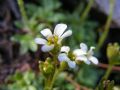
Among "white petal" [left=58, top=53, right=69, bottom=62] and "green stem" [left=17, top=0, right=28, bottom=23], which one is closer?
"white petal" [left=58, top=53, right=69, bottom=62]

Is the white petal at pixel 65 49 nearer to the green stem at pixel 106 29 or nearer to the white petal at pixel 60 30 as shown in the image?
the white petal at pixel 60 30

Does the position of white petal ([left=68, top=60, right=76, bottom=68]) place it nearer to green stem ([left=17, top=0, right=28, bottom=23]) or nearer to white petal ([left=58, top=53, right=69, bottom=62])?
white petal ([left=58, top=53, right=69, bottom=62])

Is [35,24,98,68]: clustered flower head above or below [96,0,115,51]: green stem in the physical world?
below

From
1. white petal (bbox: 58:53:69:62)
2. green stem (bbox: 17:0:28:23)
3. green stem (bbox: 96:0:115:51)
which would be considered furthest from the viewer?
green stem (bbox: 96:0:115:51)

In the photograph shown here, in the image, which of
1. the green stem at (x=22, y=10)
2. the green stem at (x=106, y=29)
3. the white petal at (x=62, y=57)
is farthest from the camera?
the green stem at (x=106, y=29)

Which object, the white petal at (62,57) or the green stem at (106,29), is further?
the green stem at (106,29)

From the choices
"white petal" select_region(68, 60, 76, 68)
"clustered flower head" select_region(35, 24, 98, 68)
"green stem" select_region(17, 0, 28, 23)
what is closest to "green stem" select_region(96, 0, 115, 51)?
"green stem" select_region(17, 0, 28, 23)

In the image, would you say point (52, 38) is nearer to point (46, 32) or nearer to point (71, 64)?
point (46, 32)

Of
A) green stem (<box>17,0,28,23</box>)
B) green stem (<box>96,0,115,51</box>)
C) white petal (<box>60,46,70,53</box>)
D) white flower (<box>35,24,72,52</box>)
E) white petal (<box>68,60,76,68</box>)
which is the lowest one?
white petal (<box>68,60,76,68</box>)

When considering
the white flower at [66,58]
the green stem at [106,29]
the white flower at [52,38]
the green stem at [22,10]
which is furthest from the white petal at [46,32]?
the green stem at [106,29]

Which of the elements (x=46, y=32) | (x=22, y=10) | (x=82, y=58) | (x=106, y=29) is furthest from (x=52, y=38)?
(x=106, y=29)

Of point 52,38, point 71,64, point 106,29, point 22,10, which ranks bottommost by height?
point 71,64

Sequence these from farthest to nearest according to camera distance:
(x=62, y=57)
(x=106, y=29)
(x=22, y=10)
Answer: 1. (x=106, y=29)
2. (x=22, y=10)
3. (x=62, y=57)
